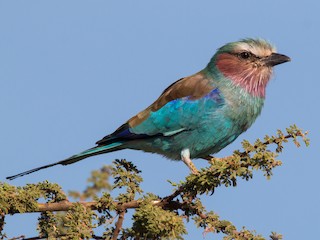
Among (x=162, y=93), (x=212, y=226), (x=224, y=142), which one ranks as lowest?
(x=212, y=226)

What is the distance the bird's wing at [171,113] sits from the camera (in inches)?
280

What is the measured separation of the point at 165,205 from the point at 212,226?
43cm

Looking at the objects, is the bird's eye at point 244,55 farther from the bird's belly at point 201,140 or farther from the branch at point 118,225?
the branch at point 118,225

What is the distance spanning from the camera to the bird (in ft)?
22.7

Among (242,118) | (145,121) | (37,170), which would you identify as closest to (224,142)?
(242,118)

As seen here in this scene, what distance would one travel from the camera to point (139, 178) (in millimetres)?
4809

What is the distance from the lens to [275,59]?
7457 mm

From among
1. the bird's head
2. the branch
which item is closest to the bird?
the bird's head

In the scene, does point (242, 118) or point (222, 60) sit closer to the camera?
point (242, 118)

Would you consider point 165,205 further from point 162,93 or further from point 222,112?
point 162,93

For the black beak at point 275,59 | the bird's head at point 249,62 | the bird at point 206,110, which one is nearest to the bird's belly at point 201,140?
the bird at point 206,110

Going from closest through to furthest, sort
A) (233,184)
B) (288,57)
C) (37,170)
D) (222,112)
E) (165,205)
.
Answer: (233,184) → (165,205) → (37,170) → (222,112) → (288,57)

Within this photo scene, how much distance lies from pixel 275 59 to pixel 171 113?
1.41 metres

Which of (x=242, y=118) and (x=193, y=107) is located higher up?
(x=193, y=107)
